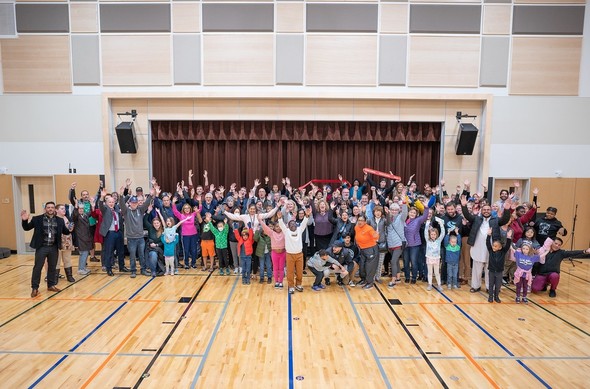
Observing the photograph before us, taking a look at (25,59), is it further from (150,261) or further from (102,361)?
(102,361)

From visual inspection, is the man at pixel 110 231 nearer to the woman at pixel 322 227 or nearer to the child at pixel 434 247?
the woman at pixel 322 227

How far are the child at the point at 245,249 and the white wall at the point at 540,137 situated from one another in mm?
7888

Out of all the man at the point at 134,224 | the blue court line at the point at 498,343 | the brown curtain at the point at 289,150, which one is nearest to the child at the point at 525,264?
the blue court line at the point at 498,343

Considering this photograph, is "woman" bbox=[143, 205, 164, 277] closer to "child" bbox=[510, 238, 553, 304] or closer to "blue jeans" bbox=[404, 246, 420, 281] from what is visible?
"blue jeans" bbox=[404, 246, 420, 281]

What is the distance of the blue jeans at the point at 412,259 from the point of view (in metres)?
8.67

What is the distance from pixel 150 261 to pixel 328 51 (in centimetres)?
770

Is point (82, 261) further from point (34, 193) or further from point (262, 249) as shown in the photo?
point (262, 249)

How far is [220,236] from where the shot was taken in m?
9.18

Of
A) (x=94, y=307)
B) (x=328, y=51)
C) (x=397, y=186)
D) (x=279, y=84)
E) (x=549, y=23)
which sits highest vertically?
(x=549, y=23)

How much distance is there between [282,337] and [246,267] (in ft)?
9.27

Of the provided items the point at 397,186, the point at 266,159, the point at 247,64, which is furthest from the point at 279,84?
the point at 397,186

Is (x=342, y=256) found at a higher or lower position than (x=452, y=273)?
higher

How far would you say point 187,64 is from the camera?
11688 mm

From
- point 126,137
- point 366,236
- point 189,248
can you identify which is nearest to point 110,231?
point 189,248
